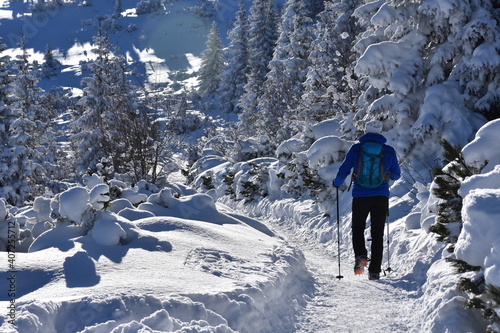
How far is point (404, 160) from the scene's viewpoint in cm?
1066

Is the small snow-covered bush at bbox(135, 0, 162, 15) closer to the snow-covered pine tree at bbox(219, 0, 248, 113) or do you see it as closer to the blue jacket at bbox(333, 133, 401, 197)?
the snow-covered pine tree at bbox(219, 0, 248, 113)

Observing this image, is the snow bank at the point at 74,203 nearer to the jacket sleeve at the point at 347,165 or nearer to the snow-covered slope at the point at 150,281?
the snow-covered slope at the point at 150,281

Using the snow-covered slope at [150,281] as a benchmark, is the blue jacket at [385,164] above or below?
above

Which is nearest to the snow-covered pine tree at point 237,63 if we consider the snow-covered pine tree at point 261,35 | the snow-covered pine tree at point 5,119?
the snow-covered pine tree at point 261,35

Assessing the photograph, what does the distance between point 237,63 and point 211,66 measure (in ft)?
36.7

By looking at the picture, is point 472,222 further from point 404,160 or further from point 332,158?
point 332,158

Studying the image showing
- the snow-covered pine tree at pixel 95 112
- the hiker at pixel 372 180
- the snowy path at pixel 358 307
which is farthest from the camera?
the snow-covered pine tree at pixel 95 112

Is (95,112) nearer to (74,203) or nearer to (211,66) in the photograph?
(74,203)

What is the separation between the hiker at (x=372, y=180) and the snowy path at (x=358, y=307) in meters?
0.44

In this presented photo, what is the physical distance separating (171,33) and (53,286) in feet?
454

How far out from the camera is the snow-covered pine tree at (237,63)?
58344 millimetres

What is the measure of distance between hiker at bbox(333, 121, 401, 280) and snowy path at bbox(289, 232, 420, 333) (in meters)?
0.44

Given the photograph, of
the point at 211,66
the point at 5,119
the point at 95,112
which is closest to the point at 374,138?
the point at 5,119

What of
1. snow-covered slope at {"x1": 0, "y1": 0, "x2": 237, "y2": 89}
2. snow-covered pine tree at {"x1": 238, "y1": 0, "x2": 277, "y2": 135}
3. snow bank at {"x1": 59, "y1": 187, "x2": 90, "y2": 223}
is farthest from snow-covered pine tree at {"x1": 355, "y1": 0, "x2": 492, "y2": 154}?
snow-covered slope at {"x1": 0, "y1": 0, "x2": 237, "y2": 89}
